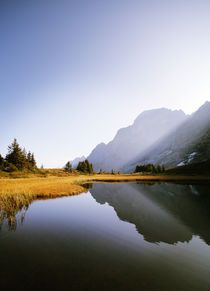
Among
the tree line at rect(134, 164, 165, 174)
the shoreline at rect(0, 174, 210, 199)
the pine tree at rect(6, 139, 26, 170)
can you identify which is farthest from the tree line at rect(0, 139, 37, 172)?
the tree line at rect(134, 164, 165, 174)

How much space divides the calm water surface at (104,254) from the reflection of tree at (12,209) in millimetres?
423

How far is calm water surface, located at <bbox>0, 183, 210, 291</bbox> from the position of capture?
6.26m

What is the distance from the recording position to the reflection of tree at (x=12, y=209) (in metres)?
13.2

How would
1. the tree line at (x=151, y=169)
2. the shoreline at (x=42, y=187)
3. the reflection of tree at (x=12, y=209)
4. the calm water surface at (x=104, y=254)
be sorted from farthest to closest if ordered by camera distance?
the tree line at (x=151, y=169) < the shoreline at (x=42, y=187) < the reflection of tree at (x=12, y=209) < the calm water surface at (x=104, y=254)

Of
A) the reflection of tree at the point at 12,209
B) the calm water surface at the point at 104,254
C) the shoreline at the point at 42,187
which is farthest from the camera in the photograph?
the shoreline at the point at 42,187

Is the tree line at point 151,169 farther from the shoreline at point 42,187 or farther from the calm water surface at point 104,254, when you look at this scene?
the calm water surface at point 104,254

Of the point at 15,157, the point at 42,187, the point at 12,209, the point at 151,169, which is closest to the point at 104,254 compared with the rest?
the point at 12,209

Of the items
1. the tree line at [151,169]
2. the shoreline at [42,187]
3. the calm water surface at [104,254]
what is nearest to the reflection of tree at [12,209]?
the calm water surface at [104,254]

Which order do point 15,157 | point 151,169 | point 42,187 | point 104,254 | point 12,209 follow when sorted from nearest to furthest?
point 104,254
point 12,209
point 42,187
point 15,157
point 151,169

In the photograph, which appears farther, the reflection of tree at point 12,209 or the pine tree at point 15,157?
the pine tree at point 15,157

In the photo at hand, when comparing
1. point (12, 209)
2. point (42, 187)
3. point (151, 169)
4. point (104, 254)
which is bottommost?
point (104, 254)

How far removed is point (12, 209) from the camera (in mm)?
16453

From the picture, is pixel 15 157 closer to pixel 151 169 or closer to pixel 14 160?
pixel 14 160

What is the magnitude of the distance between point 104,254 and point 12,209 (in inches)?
529
